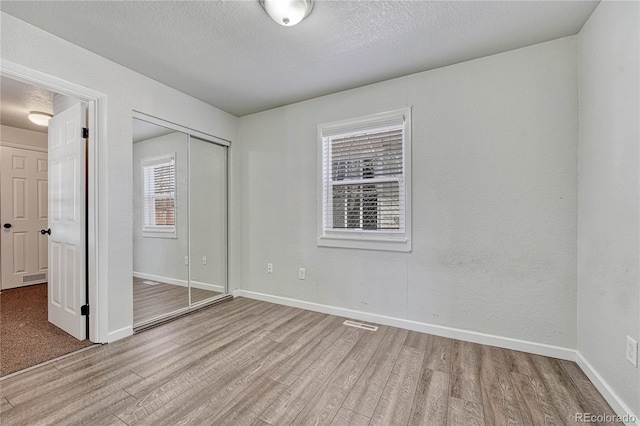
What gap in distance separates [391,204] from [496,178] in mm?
923

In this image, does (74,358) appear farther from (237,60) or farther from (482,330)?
(482,330)

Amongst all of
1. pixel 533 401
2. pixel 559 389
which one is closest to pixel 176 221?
pixel 533 401

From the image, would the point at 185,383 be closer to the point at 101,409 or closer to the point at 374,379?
the point at 101,409

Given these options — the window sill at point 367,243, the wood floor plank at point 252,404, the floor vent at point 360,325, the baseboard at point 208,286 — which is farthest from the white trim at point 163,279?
the floor vent at point 360,325

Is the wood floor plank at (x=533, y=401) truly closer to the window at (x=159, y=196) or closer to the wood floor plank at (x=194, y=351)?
the wood floor plank at (x=194, y=351)

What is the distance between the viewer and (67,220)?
2.48 metres

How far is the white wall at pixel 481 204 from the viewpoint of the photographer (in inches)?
82.6

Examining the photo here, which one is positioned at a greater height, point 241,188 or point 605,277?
point 241,188

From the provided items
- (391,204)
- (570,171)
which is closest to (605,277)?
(570,171)

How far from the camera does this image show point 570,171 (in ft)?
6.80

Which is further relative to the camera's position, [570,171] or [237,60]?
[237,60]

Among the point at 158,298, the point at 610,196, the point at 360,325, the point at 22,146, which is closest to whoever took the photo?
the point at 610,196

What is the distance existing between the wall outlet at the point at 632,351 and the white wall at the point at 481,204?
67 cm

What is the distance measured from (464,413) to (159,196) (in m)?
3.31
